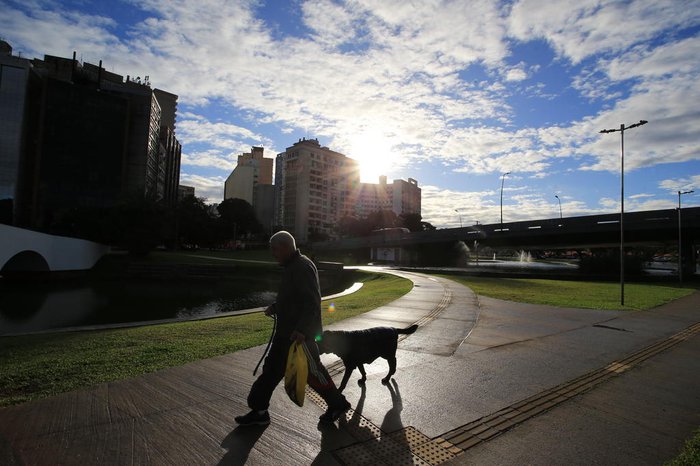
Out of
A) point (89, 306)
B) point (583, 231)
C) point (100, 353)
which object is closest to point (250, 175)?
point (583, 231)

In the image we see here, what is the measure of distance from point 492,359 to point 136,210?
170 ft

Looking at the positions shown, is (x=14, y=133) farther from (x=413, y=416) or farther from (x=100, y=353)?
(x=413, y=416)

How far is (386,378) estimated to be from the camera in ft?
16.9

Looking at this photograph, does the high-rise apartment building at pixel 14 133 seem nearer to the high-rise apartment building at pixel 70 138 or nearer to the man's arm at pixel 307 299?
the high-rise apartment building at pixel 70 138

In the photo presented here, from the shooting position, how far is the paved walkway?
3305 millimetres

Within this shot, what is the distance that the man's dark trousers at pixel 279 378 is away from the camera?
3803mm

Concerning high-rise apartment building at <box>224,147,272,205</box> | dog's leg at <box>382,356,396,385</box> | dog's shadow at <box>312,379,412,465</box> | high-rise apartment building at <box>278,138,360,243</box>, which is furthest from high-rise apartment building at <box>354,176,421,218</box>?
dog's shadow at <box>312,379,412,465</box>

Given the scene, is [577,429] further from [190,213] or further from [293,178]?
[293,178]

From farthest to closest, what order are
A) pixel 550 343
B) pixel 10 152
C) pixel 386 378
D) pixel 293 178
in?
pixel 293 178, pixel 10 152, pixel 550 343, pixel 386 378

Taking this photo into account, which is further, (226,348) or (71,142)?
(71,142)

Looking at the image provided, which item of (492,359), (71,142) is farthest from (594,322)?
(71,142)

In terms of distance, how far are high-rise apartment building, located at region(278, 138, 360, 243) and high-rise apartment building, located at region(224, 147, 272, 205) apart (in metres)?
20.9

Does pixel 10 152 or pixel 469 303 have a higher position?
pixel 10 152

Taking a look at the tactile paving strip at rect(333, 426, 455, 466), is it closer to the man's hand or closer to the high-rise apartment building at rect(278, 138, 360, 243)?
the man's hand
